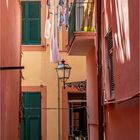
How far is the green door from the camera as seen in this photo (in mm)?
20453

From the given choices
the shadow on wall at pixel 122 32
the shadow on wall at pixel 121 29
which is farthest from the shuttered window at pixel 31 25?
the shadow on wall at pixel 122 32

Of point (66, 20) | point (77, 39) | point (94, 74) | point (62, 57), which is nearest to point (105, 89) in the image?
point (77, 39)

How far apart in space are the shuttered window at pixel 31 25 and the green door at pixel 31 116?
6.97 feet

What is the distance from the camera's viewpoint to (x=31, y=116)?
67.2 ft

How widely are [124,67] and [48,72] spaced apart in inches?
496

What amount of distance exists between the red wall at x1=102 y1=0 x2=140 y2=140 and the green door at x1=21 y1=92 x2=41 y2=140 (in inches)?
390

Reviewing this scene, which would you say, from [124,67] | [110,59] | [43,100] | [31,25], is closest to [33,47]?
[31,25]

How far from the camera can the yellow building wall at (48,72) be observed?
68.1 feet

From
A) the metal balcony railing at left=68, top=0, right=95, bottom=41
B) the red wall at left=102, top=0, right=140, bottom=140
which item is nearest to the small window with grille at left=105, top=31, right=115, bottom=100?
the red wall at left=102, top=0, right=140, bottom=140

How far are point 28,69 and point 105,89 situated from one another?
393 inches

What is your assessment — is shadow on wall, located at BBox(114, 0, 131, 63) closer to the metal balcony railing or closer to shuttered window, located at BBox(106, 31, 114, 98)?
shuttered window, located at BBox(106, 31, 114, 98)

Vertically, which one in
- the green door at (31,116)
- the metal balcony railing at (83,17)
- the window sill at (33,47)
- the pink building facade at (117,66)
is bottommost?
the green door at (31,116)

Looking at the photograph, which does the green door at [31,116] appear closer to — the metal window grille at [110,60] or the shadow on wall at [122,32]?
the metal window grille at [110,60]

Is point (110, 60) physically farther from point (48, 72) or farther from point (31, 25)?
point (31, 25)
